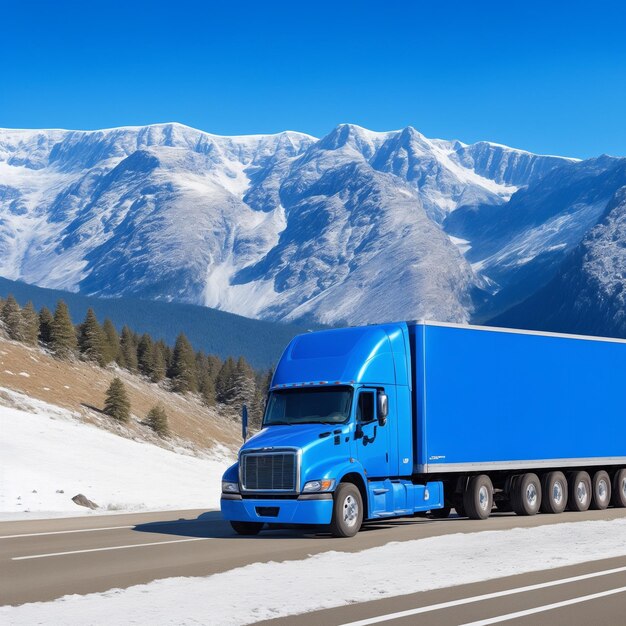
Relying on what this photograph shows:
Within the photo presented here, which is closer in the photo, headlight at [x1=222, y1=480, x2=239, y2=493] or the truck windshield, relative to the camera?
headlight at [x1=222, y1=480, x2=239, y2=493]

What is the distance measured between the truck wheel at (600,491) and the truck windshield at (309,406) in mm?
11010

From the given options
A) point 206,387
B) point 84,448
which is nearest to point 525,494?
point 84,448

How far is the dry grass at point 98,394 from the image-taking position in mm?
80062

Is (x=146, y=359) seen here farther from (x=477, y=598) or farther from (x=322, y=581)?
(x=477, y=598)

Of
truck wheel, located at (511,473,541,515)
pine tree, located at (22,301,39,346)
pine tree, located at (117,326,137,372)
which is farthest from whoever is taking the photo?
pine tree, located at (117,326,137,372)

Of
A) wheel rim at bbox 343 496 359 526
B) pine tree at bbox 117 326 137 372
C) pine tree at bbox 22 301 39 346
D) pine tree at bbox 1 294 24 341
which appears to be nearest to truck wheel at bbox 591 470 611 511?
wheel rim at bbox 343 496 359 526

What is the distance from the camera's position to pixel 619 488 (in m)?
29.3

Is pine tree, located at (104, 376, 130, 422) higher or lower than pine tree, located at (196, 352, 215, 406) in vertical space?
lower

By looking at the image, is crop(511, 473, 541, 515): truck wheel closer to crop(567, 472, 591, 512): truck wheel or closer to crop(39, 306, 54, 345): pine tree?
crop(567, 472, 591, 512): truck wheel

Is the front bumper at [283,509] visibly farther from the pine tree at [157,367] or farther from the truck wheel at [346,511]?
the pine tree at [157,367]

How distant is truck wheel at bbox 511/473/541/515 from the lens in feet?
82.8

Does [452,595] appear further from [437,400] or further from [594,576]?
[437,400]

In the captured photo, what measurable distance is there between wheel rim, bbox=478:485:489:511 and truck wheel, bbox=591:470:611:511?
207 inches

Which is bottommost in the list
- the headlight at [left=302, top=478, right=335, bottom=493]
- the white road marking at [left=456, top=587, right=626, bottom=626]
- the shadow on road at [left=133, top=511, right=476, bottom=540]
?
the white road marking at [left=456, top=587, right=626, bottom=626]
